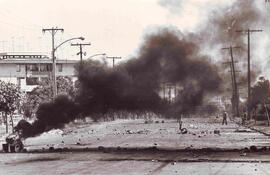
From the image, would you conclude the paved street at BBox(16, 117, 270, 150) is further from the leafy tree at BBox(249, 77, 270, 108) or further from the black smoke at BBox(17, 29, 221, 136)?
the leafy tree at BBox(249, 77, 270, 108)

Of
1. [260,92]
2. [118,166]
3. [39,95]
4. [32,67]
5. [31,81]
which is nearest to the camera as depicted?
[118,166]

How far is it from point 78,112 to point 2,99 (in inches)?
1021

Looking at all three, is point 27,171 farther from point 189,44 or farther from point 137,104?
point 189,44

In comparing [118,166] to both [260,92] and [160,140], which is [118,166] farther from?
[260,92]

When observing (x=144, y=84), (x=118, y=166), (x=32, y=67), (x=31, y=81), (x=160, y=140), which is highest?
(x=32, y=67)

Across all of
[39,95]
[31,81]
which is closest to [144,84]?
[39,95]

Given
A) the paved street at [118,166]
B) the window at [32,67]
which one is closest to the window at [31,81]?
the window at [32,67]

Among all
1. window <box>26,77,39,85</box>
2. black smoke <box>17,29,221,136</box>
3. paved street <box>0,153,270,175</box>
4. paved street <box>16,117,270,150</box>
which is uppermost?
window <box>26,77,39,85</box>

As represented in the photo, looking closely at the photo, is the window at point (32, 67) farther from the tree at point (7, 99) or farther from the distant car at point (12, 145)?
the distant car at point (12, 145)

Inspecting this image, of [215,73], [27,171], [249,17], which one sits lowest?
[27,171]

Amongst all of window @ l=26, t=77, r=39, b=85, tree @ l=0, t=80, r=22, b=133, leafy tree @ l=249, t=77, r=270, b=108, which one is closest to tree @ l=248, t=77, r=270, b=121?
leafy tree @ l=249, t=77, r=270, b=108

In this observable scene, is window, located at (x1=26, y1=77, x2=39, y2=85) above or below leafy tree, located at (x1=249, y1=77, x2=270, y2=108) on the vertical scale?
above

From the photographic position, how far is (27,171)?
22.7 m

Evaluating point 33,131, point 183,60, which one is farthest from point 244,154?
point 33,131
